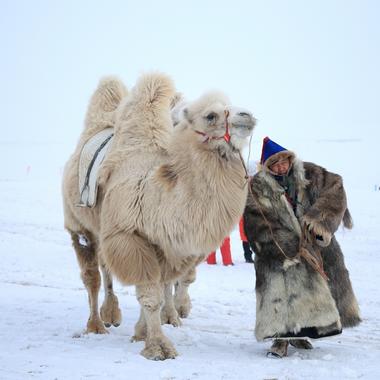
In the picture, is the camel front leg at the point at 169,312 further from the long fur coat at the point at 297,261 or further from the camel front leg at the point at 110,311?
the long fur coat at the point at 297,261

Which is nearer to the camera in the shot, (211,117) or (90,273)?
(211,117)

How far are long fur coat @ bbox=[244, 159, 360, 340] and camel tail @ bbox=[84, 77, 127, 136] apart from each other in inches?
96.5

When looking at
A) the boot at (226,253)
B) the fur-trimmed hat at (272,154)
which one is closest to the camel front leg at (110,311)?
the fur-trimmed hat at (272,154)

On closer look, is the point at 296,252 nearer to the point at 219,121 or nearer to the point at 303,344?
the point at 303,344

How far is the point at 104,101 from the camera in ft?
24.1

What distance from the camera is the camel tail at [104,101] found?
285 inches

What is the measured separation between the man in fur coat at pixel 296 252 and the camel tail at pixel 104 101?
7.63 ft

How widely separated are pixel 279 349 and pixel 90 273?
223 cm

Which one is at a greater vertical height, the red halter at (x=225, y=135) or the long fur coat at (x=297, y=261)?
the red halter at (x=225, y=135)

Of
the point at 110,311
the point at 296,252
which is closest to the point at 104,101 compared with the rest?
the point at 110,311

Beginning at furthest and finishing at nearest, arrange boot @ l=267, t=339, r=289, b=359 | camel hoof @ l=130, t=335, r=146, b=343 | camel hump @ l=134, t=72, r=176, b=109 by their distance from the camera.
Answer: camel hump @ l=134, t=72, r=176, b=109 < camel hoof @ l=130, t=335, r=146, b=343 < boot @ l=267, t=339, r=289, b=359

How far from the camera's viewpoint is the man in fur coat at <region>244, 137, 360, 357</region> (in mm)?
5148

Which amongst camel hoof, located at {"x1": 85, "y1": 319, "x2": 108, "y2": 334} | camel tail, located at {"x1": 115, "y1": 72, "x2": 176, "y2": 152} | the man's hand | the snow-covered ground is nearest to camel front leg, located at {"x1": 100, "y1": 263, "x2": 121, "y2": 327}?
the snow-covered ground

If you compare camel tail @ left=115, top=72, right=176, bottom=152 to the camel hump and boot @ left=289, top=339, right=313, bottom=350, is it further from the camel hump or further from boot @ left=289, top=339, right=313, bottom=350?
boot @ left=289, top=339, right=313, bottom=350
